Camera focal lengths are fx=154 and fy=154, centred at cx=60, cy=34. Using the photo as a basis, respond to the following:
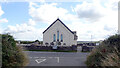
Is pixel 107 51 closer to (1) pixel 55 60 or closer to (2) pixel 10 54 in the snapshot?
(2) pixel 10 54

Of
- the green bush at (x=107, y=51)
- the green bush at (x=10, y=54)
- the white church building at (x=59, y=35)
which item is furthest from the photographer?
the white church building at (x=59, y=35)

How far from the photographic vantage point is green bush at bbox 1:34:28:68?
22.0 feet

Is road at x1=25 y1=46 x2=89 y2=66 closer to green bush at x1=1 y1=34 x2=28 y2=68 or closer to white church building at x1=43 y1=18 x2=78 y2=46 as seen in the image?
green bush at x1=1 y1=34 x2=28 y2=68

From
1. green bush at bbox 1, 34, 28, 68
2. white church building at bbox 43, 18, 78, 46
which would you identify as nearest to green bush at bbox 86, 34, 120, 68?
green bush at bbox 1, 34, 28, 68

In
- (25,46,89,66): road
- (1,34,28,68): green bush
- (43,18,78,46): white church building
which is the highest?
(43,18,78,46): white church building

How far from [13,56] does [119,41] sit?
5.40 metres

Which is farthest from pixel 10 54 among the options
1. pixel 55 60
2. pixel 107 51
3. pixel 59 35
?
pixel 59 35

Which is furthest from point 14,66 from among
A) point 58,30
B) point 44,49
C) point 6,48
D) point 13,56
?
point 58,30

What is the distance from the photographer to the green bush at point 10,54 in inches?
264

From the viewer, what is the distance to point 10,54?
22.8ft

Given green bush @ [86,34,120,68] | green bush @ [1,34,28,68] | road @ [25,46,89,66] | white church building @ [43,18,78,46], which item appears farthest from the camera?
white church building @ [43,18,78,46]

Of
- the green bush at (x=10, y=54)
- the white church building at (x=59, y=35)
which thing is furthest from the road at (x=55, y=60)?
the white church building at (x=59, y=35)

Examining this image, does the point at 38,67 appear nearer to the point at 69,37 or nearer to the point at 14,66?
the point at 14,66

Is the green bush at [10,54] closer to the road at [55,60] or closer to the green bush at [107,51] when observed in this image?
the road at [55,60]
